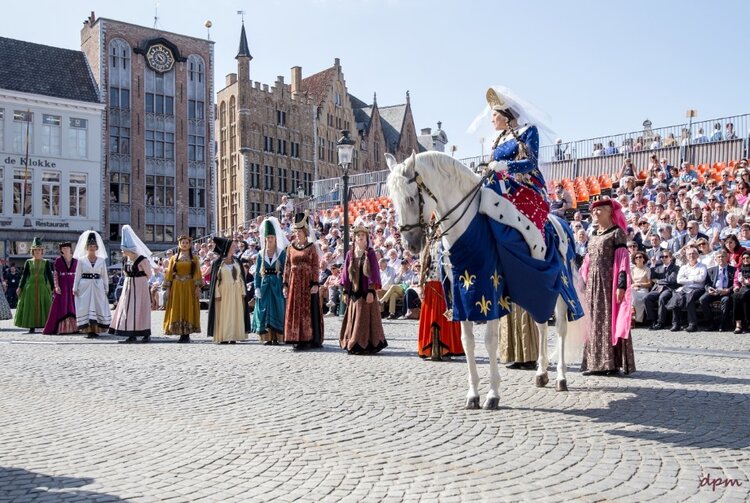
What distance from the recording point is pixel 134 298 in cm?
1390

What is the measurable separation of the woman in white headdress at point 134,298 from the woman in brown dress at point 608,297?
879 cm

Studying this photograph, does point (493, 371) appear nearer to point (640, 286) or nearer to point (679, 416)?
point (679, 416)

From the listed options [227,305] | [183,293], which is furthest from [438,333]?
[183,293]

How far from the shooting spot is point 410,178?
6406 mm

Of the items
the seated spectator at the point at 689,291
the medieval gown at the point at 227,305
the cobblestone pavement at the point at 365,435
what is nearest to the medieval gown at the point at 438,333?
the cobblestone pavement at the point at 365,435

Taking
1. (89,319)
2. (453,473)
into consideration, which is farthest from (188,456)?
(89,319)

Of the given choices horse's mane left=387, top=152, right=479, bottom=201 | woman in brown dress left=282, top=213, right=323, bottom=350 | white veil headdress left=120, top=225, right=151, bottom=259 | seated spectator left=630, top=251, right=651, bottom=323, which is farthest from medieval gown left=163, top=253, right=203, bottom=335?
seated spectator left=630, top=251, right=651, bottom=323

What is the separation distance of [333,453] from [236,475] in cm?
76

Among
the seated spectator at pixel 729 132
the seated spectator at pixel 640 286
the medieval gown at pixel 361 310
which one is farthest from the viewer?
the seated spectator at pixel 729 132

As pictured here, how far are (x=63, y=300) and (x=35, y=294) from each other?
1594 millimetres

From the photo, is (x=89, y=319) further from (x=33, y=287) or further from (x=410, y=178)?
(x=410, y=178)

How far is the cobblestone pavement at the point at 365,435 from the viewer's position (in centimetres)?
425

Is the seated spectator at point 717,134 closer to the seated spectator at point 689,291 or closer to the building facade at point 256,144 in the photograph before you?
the seated spectator at point 689,291

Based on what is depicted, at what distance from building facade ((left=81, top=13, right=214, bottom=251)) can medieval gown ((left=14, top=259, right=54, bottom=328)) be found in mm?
27988
